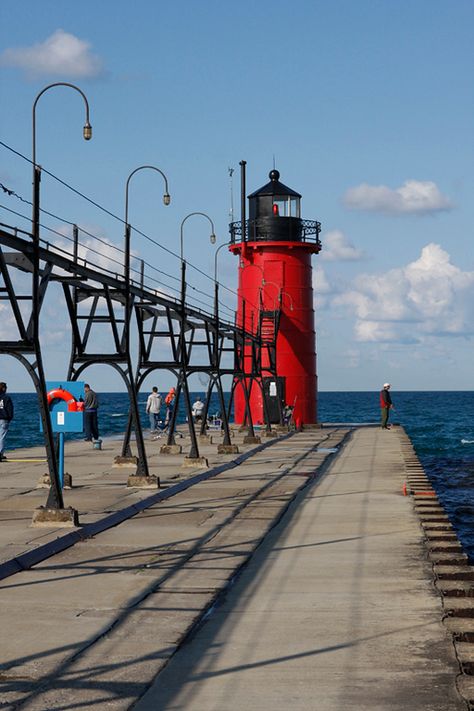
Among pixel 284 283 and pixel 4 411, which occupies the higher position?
pixel 284 283

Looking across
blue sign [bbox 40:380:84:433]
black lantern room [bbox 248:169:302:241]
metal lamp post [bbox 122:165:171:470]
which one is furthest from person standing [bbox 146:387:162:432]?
blue sign [bbox 40:380:84:433]

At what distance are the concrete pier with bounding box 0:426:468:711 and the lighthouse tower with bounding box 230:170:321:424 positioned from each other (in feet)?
118

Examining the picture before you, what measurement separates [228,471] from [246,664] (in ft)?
63.2

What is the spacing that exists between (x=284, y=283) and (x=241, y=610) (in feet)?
150

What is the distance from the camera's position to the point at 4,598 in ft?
36.3

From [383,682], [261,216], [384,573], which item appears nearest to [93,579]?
[384,573]

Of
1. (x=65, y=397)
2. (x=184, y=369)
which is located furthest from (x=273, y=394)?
(x=65, y=397)

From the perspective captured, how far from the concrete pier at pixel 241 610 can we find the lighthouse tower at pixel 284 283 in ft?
118

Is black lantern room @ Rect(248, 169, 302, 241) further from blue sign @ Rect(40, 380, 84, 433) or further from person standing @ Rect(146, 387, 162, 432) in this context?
blue sign @ Rect(40, 380, 84, 433)

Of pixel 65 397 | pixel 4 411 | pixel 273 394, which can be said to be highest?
pixel 273 394

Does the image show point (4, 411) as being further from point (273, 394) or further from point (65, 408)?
point (273, 394)

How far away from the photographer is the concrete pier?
7.94 metres

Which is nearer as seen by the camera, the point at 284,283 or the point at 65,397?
the point at 65,397

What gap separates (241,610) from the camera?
10773mm
